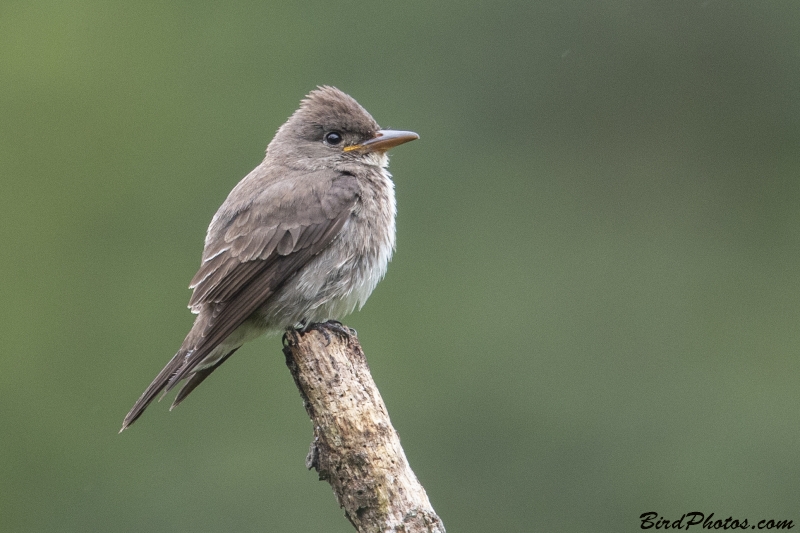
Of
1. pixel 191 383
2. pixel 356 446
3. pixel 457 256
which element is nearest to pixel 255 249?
pixel 191 383

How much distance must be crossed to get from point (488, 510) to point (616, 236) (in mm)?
4683

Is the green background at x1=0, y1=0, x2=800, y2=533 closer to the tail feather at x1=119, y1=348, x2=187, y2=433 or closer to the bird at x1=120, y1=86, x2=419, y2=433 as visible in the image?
the bird at x1=120, y1=86, x2=419, y2=433

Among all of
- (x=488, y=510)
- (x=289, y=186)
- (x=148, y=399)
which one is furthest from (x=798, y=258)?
(x=148, y=399)

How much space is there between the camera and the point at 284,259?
24.8 feet

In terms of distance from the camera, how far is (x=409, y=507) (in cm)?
575

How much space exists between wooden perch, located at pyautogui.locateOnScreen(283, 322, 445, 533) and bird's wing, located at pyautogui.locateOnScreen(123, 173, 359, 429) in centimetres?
103

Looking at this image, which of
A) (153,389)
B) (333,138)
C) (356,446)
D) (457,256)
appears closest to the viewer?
(356,446)

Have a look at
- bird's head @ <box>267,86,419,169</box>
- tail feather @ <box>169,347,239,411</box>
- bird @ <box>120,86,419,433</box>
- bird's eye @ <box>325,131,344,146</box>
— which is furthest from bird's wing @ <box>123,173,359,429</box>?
bird's eye @ <box>325,131,344,146</box>

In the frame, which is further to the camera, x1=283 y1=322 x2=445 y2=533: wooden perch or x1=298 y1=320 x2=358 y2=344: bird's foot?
x1=298 y1=320 x2=358 y2=344: bird's foot

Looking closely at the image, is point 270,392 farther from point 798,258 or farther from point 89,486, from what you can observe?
point 798,258

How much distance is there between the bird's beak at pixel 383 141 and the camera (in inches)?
326

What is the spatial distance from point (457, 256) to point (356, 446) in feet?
29.3

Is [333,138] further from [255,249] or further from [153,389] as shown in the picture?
[153,389]

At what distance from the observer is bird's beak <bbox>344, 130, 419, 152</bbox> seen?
8281mm
